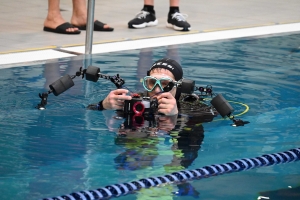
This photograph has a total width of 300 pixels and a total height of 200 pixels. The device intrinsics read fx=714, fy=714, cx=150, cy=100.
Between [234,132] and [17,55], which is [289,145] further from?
[17,55]

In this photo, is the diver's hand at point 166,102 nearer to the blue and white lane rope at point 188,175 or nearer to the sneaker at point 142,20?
the blue and white lane rope at point 188,175

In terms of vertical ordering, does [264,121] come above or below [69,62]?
below

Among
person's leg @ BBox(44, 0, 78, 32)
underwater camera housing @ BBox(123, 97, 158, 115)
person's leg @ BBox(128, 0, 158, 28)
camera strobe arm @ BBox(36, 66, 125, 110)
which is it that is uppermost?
person's leg @ BBox(128, 0, 158, 28)

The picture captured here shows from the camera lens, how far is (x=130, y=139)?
4.58 metres

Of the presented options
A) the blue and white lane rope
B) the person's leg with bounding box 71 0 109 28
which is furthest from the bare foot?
the blue and white lane rope

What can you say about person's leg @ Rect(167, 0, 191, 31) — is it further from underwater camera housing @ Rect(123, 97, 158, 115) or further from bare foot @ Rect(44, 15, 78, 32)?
underwater camera housing @ Rect(123, 97, 158, 115)

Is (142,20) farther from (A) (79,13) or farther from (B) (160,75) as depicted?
(B) (160,75)

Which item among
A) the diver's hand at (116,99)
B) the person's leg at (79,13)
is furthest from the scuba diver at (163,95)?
the person's leg at (79,13)

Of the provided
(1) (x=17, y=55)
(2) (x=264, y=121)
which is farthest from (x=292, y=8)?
(2) (x=264, y=121)

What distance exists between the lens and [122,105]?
16.2 ft

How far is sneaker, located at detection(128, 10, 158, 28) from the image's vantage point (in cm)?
913

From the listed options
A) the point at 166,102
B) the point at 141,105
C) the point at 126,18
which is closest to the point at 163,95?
the point at 166,102

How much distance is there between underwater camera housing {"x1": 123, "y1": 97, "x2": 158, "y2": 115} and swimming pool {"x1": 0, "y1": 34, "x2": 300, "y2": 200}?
0.16 m

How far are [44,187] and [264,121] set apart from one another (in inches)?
79.7
